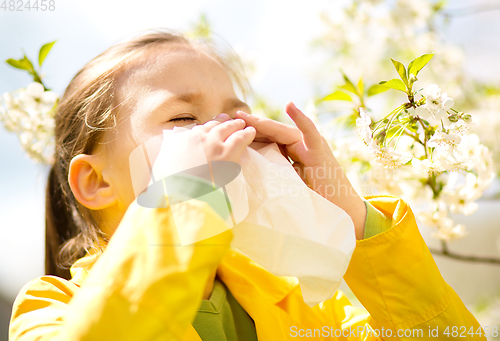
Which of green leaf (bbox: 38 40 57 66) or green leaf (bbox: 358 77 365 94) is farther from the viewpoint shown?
green leaf (bbox: 38 40 57 66)

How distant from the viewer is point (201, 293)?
424 mm

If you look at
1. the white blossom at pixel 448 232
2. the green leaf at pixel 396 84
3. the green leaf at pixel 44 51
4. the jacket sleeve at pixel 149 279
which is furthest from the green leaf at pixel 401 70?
the green leaf at pixel 44 51

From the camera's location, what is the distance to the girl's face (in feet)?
2.05

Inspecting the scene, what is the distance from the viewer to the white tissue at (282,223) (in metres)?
0.49

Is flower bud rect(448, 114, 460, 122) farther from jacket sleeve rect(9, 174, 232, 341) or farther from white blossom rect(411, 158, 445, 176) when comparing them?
jacket sleeve rect(9, 174, 232, 341)

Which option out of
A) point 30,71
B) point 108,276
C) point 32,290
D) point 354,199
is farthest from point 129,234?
point 30,71

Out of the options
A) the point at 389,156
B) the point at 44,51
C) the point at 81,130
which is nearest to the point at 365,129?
the point at 389,156

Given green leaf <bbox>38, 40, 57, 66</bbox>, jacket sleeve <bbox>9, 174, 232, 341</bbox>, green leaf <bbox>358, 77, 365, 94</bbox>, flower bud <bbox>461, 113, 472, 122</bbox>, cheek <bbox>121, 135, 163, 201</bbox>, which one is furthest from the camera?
green leaf <bbox>38, 40, 57, 66</bbox>

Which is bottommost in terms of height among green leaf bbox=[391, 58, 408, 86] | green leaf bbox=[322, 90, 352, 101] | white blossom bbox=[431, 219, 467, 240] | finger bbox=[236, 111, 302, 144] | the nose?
white blossom bbox=[431, 219, 467, 240]

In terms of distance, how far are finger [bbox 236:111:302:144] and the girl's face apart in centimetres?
9

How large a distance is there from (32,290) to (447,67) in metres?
1.81

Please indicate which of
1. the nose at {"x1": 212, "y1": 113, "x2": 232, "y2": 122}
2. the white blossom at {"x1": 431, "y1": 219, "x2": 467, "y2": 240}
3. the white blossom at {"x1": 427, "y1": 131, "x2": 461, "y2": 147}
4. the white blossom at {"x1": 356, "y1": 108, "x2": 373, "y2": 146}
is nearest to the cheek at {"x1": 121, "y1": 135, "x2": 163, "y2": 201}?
the nose at {"x1": 212, "y1": 113, "x2": 232, "y2": 122}

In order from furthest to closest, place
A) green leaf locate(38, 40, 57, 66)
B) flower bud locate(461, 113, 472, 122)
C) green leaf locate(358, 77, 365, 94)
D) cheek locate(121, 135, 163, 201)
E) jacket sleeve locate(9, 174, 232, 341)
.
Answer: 1. green leaf locate(38, 40, 57, 66)
2. green leaf locate(358, 77, 365, 94)
3. cheek locate(121, 135, 163, 201)
4. flower bud locate(461, 113, 472, 122)
5. jacket sleeve locate(9, 174, 232, 341)

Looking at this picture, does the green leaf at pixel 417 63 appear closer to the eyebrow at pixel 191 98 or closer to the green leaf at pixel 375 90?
the green leaf at pixel 375 90
